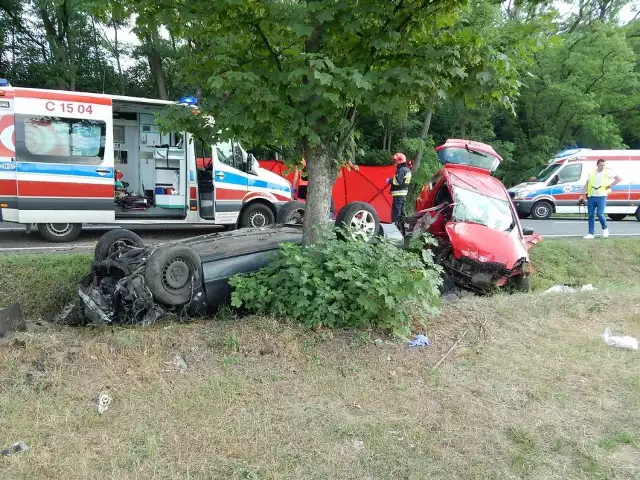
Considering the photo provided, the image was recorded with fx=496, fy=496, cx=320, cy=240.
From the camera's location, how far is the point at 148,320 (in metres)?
4.68

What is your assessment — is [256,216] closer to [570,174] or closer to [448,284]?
[448,284]

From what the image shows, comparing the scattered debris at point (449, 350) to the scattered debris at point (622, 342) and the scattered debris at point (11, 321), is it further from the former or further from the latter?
the scattered debris at point (11, 321)

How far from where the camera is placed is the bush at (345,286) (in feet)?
13.4

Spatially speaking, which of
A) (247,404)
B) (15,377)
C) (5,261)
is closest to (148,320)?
(15,377)

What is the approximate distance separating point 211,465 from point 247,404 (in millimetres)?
607

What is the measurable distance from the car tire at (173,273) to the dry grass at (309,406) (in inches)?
18.9

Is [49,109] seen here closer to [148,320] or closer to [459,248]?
[148,320]

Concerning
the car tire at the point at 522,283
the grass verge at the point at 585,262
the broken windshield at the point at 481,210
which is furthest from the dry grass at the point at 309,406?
the grass verge at the point at 585,262

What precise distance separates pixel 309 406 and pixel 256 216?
7.14m

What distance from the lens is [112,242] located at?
18.6 feet

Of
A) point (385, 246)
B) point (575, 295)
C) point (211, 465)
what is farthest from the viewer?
point (575, 295)

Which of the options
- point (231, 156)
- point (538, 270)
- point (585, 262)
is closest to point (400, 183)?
point (538, 270)

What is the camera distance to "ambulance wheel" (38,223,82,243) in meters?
8.71

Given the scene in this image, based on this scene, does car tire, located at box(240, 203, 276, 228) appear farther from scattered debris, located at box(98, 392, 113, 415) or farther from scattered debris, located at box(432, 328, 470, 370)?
scattered debris, located at box(98, 392, 113, 415)
